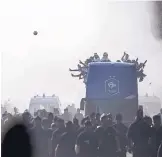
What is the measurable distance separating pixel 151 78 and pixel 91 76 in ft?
3.75

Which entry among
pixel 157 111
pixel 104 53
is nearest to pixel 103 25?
pixel 104 53

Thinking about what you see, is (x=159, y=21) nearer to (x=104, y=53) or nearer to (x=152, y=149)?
(x=104, y=53)

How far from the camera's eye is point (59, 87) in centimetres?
683

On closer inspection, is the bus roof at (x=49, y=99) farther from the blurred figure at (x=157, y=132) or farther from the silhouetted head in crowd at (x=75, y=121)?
the blurred figure at (x=157, y=132)

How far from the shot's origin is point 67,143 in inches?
244

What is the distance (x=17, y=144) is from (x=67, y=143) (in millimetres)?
823

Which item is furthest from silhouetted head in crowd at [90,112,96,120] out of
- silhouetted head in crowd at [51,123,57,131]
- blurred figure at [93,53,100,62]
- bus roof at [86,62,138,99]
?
blurred figure at [93,53,100,62]

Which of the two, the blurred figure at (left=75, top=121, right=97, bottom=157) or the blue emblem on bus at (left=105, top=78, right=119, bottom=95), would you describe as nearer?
the blurred figure at (left=75, top=121, right=97, bottom=157)

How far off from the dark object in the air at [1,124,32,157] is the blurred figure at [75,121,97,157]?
83 centimetres

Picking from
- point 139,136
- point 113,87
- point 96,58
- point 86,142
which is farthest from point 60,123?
point 113,87

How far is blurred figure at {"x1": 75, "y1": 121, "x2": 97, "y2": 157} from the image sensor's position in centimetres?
602

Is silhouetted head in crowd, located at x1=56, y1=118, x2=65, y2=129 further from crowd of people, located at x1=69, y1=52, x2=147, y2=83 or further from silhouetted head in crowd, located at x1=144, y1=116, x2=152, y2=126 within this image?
silhouetted head in crowd, located at x1=144, y1=116, x2=152, y2=126

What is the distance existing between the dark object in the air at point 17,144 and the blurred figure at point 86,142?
83cm

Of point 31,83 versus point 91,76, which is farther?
point 91,76
